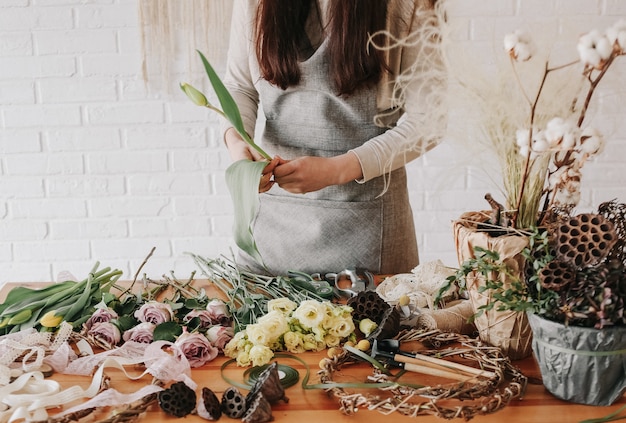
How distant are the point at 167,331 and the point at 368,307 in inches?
13.4

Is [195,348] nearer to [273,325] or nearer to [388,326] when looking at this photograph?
[273,325]

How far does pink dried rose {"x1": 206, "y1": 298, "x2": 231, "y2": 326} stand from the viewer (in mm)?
1105

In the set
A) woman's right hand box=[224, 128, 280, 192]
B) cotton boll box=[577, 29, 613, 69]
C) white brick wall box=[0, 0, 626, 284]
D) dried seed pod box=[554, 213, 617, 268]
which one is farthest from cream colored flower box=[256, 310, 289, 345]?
white brick wall box=[0, 0, 626, 284]

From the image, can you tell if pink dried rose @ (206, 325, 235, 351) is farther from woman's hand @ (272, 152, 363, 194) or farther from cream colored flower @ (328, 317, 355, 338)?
woman's hand @ (272, 152, 363, 194)

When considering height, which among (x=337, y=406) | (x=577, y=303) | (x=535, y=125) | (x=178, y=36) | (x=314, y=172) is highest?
(x=178, y=36)

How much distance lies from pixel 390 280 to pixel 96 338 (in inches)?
22.2

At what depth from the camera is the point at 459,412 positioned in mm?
811

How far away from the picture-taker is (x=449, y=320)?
1.08 metres

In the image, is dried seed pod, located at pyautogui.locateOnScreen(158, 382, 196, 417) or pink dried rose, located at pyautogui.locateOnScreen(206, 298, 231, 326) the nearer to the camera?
dried seed pod, located at pyautogui.locateOnScreen(158, 382, 196, 417)

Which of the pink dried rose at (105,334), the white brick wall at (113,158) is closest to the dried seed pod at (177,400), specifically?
the pink dried rose at (105,334)

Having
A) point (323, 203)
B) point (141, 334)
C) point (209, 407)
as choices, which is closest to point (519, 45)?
point (209, 407)

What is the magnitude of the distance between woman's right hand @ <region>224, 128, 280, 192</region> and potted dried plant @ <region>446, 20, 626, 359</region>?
0.46 metres

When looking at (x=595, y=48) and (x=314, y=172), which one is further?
(x=314, y=172)

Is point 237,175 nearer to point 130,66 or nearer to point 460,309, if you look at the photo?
point 460,309
